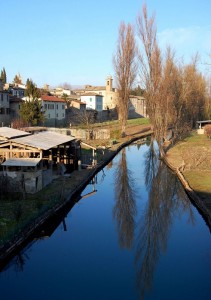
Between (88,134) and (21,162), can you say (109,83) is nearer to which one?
(88,134)

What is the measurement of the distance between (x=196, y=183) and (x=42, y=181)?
1052 cm

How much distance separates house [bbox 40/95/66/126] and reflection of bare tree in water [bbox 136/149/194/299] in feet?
121

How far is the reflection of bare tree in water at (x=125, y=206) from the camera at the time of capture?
56.5ft

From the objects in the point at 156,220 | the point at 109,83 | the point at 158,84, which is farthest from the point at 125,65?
the point at 109,83

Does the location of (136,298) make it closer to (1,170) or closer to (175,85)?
(1,170)

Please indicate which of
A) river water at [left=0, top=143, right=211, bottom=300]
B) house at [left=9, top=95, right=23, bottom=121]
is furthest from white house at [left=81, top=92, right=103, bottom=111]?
river water at [left=0, top=143, right=211, bottom=300]

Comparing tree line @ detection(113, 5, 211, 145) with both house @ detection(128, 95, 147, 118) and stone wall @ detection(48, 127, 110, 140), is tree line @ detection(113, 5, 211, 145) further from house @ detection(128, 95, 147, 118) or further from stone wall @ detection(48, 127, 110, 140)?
house @ detection(128, 95, 147, 118)

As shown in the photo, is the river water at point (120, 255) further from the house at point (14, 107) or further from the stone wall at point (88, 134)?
the house at point (14, 107)

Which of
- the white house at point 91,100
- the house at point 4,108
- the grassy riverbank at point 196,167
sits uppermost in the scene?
the white house at point 91,100

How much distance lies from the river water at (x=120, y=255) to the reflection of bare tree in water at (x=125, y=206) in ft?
0.16

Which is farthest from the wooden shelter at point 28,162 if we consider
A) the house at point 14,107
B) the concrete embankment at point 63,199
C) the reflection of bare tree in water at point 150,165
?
the house at point 14,107

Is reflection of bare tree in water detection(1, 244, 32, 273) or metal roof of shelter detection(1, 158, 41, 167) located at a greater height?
metal roof of shelter detection(1, 158, 41, 167)

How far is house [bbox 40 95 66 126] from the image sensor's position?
6372 centimetres

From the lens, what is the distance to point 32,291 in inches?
473
